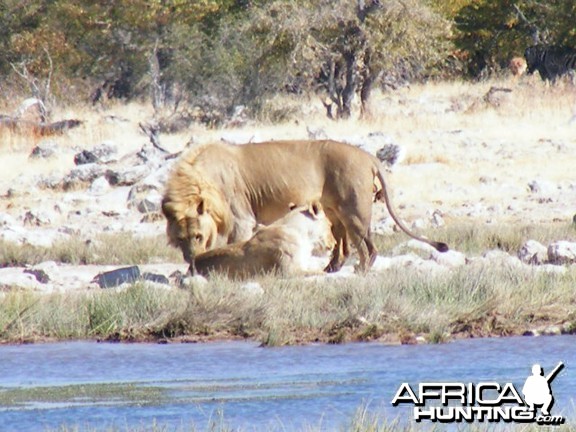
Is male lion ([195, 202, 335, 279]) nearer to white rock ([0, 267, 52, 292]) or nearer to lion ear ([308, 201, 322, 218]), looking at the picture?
lion ear ([308, 201, 322, 218])

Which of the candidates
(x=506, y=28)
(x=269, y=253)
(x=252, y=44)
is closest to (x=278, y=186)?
(x=269, y=253)

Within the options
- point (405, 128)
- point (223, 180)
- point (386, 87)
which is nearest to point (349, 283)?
point (223, 180)

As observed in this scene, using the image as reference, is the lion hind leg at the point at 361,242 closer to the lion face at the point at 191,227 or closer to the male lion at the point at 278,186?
the male lion at the point at 278,186

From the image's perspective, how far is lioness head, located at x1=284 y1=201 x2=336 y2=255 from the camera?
14.0 metres

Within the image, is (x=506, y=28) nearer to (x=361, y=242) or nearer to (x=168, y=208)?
(x=361, y=242)

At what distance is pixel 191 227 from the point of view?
564 inches

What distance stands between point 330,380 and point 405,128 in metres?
17.6

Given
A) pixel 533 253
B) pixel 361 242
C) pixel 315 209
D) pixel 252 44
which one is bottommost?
pixel 252 44

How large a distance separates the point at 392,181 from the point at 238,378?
1207 cm

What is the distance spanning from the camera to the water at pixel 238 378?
9.01 meters

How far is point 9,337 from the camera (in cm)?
1219

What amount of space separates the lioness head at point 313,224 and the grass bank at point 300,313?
1239mm

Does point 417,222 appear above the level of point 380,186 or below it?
below

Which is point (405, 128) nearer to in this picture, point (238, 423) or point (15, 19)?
point (238, 423)
